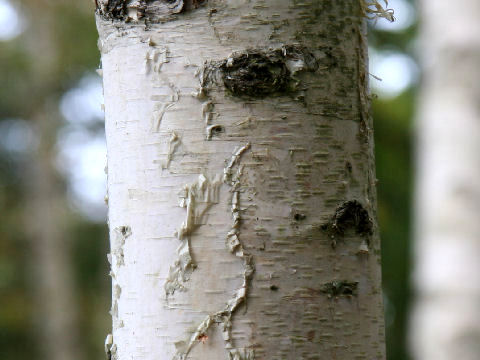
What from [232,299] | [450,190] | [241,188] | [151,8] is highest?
[151,8]

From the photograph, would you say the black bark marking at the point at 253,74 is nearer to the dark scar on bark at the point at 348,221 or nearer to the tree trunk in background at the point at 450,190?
the dark scar on bark at the point at 348,221

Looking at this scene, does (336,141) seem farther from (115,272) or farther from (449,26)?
(449,26)

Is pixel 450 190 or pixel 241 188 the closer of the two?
pixel 241 188

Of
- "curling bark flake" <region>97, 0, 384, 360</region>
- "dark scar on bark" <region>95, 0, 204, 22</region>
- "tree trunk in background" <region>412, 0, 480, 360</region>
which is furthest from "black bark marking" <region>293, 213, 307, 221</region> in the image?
"tree trunk in background" <region>412, 0, 480, 360</region>

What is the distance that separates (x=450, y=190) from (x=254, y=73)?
0.77 m

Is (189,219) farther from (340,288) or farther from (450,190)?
(450,190)

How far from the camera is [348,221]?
2.91 ft

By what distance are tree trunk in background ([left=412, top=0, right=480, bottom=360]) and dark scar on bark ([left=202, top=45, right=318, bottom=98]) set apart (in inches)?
29.1

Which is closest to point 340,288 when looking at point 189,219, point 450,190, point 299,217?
point 299,217

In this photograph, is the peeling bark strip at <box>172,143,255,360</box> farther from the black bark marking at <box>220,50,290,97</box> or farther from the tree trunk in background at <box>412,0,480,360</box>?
the tree trunk in background at <box>412,0,480,360</box>

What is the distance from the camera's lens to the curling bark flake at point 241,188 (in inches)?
33.0

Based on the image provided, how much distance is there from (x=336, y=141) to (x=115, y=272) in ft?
1.12

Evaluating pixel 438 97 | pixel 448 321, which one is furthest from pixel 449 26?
pixel 448 321

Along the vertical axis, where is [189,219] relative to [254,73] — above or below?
below
